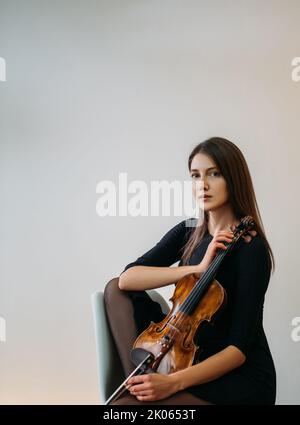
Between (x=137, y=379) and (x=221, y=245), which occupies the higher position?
(x=221, y=245)

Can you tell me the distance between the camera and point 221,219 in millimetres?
1537

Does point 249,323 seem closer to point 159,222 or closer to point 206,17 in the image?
point 159,222

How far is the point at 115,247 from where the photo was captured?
2.16 meters

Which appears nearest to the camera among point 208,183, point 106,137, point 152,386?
point 152,386

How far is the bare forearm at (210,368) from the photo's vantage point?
1.30 meters

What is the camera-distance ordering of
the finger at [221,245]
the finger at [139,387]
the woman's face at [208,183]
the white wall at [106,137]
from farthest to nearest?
the white wall at [106,137] → the woman's face at [208,183] → the finger at [221,245] → the finger at [139,387]

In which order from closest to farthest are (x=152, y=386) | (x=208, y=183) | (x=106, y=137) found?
(x=152, y=386)
(x=208, y=183)
(x=106, y=137)

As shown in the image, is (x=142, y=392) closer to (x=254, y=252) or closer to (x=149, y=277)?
(x=149, y=277)

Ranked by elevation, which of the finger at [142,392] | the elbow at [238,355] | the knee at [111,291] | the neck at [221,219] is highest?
the neck at [221,219]

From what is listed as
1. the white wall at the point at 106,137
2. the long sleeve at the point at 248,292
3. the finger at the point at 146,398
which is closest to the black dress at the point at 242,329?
the long sleeve at the point at 248,292

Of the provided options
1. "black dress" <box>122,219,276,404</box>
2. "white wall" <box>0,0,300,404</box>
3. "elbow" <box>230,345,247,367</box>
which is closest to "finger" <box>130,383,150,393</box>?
"black dress" <box>122,219,276,404</box>

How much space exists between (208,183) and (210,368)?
52cm

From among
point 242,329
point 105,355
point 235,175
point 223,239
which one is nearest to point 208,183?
point 235,175

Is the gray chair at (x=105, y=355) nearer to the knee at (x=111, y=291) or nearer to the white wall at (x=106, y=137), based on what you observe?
the knee at (x=111, y=291)
